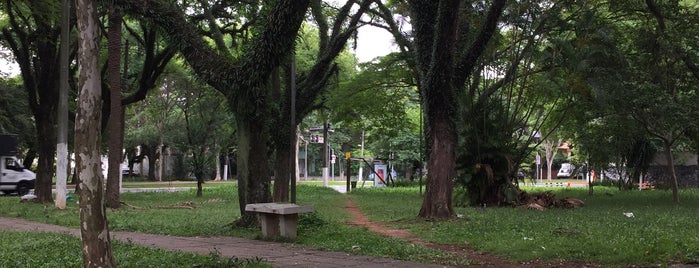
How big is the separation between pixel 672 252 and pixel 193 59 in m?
8.44

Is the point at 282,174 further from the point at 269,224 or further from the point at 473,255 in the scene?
the point at 473,255

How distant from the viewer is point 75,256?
25.1 feet

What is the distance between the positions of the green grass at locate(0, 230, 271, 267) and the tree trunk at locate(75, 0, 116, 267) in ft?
5.50

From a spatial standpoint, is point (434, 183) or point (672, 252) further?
point (434, 183)

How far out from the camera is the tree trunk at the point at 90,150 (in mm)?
5348

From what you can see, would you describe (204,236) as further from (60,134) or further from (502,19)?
(502,19)

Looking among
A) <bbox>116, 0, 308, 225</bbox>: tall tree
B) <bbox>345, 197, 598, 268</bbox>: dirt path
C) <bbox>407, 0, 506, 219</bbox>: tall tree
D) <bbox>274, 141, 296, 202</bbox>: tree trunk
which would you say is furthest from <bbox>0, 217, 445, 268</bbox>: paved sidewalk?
<bbox>274, 141, 296, 202</bbox>: tree trunk

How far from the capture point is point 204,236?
1075 cm

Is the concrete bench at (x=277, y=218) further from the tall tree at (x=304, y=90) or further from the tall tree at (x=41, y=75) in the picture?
the tall tree at (x=41, y=75)

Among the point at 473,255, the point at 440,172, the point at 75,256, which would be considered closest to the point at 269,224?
the point at 75,256

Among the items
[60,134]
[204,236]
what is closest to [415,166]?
[60,134]

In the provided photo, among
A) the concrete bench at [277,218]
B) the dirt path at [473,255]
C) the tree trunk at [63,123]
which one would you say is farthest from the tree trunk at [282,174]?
the tree trunk at [63,123]

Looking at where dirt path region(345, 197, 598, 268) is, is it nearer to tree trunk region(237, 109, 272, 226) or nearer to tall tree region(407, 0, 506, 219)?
tall tree region(407, 0, 506, 219)

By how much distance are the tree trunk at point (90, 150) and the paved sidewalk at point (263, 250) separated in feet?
8.20
